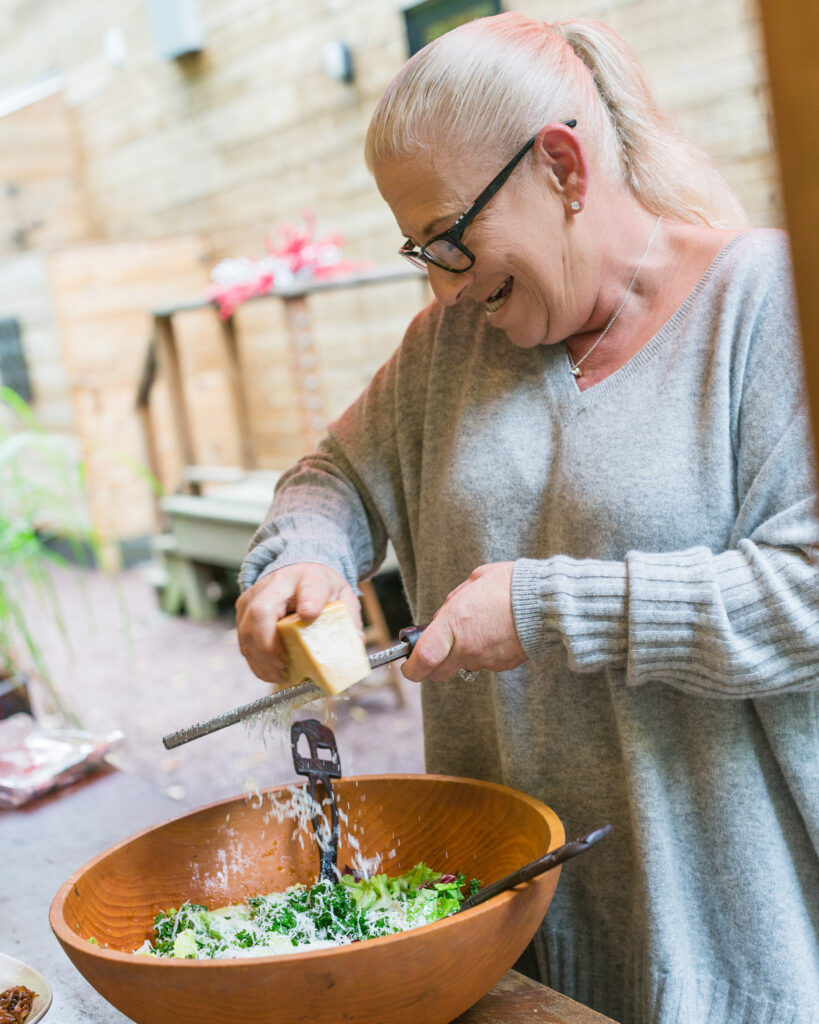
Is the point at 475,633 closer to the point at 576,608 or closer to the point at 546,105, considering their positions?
the point at 576,608

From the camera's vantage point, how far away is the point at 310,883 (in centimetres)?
107

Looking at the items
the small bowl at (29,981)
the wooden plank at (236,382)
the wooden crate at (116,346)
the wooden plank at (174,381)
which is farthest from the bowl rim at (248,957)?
the wooden crate at (116,346)

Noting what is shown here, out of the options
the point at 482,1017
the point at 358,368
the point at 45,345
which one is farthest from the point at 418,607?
the point at 45,345

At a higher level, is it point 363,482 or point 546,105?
point 546,105

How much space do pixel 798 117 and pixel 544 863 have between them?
22.8 inches

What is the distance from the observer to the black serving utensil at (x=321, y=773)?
3.51 feet

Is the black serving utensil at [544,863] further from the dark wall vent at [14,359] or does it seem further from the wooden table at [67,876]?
the dark wall vent at [14,359]

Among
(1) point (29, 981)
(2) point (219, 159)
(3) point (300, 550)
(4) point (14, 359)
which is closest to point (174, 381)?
(2) point (219, 159)

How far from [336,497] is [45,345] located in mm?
5976

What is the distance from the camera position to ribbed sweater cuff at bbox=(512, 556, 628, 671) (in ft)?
3.06

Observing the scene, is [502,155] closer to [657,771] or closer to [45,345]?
[657,771]

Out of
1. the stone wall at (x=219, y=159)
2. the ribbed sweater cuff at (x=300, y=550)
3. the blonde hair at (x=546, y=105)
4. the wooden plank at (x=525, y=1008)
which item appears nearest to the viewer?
the wooden plank at (x=525, y=1008)

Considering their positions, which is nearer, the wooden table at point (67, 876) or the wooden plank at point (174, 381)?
the wooden table at point (67, 876)

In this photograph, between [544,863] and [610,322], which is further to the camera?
[610,322]
